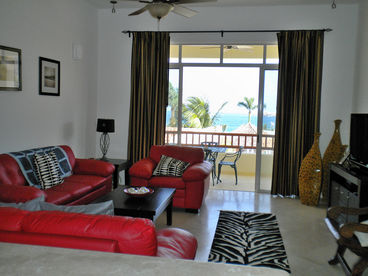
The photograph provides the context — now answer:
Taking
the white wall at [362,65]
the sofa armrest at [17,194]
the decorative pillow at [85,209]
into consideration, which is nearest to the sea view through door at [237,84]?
the white wall at [362,65]

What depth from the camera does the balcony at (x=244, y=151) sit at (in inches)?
225

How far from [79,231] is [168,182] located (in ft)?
9.69

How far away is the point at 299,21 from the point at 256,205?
3028mm

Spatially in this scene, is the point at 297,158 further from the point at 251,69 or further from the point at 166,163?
the point at 166,163

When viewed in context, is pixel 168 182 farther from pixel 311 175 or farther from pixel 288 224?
pixel 311 175

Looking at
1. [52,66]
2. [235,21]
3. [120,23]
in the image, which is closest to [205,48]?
[235,21]

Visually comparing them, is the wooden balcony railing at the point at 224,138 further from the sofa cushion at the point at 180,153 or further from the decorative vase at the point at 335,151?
the decorative vase at the point at 335,151

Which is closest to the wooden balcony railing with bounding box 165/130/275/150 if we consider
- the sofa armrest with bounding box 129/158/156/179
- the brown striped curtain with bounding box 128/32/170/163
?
the brown striped curtain with bounding box 128/32/170/163

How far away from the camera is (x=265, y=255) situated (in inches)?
126

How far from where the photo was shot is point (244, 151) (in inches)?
290

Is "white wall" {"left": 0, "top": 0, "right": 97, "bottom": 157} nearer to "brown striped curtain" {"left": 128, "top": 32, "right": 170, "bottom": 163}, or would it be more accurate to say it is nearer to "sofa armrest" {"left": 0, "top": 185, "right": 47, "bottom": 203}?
"brown striped curtain" {"left": 128, "top": 32, "right": 170, "bottom": 163}

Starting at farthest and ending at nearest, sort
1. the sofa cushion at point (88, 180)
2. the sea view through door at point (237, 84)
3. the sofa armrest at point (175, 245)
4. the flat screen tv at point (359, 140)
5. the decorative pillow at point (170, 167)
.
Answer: the sea view through door at point (237, 84) → the decorative pillow at point (170, 167) → the sofa cushion at point (88, 180) → the flat screen tv at point (359, 140) → the sofa armrest at point (175, 245)

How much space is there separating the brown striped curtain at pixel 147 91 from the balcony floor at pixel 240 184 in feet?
4.93

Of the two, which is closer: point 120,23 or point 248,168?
point 120,23
